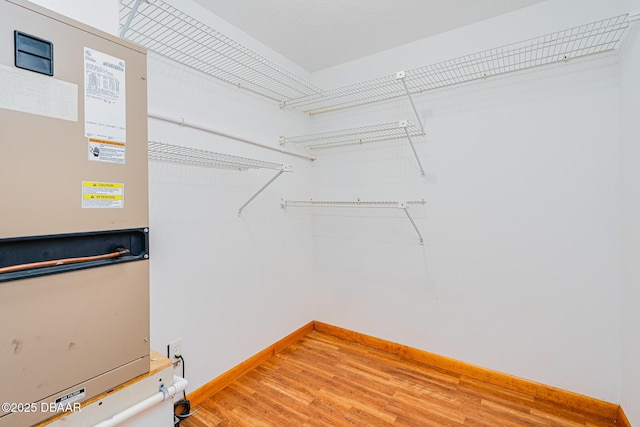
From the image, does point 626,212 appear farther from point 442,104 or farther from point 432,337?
point 432,337

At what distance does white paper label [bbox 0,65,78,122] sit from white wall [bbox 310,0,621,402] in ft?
6.48

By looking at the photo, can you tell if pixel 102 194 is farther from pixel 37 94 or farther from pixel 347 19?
pixel 347 19

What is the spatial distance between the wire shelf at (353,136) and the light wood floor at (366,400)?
1.71 metres

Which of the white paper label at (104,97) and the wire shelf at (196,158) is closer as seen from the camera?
the white paper label at (104,97)

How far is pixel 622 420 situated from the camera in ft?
5.02

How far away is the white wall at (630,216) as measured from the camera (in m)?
1.38

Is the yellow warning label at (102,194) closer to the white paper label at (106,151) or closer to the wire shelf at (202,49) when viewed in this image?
the white paper label at (106,151)

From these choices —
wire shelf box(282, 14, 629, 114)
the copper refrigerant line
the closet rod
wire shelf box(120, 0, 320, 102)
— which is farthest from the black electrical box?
wire shelf box(282, 14, 629, 114)

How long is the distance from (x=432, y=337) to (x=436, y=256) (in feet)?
2.01

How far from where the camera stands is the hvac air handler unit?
0.67 meters

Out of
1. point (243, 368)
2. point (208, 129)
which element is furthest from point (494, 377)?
point (208, 129)

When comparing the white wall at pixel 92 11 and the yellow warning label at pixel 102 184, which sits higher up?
the white wall at pixel 92 11

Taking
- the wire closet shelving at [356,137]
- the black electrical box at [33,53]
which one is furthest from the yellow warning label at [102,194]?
the wire closet shelving at [356,137]

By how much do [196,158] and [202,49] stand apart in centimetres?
66
